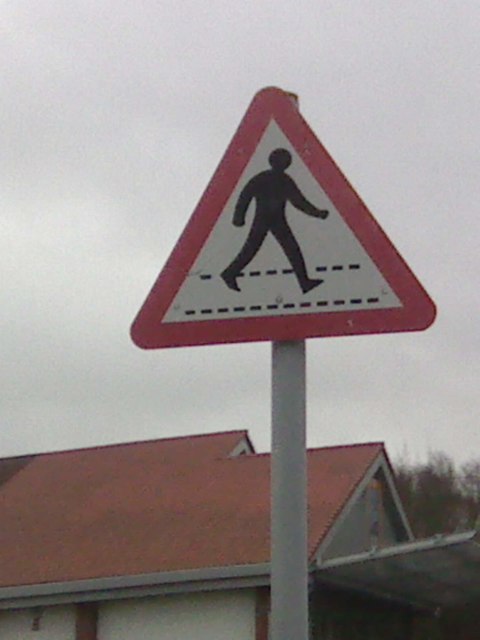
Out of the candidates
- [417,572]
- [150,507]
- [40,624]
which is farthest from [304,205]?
[150,507]

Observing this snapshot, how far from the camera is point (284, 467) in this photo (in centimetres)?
292

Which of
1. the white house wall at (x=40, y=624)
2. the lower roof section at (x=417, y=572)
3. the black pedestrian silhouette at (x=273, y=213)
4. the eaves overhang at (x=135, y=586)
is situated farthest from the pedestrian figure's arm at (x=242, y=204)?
the white house wall at (x=40, y=624)

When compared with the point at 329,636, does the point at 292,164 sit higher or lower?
lower

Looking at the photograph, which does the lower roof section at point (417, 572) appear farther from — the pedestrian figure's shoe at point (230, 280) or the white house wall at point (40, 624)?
the pedestrian figure's shoe at point (230, 280)

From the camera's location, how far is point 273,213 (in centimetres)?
305

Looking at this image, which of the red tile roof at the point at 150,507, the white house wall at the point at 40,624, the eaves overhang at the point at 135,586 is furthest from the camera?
the white house wall at the point at 40,624

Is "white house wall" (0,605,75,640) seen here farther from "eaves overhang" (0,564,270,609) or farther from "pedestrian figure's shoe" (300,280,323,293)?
"pedestrian figure's shoe" (300,280,323,293)

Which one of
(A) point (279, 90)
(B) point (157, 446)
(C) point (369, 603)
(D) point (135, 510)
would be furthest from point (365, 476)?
(A) point (279, 90)

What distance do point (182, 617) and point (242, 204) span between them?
17252 mm

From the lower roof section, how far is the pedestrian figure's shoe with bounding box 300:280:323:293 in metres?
11.7

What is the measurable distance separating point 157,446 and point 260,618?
8.19 m

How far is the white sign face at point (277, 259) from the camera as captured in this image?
2990 mm

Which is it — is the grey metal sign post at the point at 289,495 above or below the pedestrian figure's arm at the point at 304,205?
below

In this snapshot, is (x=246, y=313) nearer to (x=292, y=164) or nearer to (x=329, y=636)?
(x=292, y=164)
